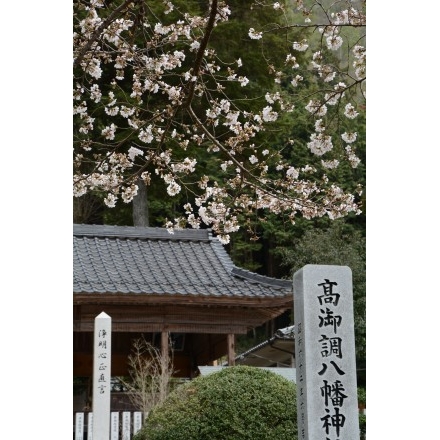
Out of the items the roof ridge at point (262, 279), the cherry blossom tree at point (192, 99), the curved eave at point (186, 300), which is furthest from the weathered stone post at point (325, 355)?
the roof ridge at point (262, 279)

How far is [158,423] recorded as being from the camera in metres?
5.05

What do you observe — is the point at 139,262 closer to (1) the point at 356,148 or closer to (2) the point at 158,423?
(1) the point at 356,148

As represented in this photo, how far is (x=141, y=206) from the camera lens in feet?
23.7

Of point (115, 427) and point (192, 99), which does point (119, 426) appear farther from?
point (192, 99)

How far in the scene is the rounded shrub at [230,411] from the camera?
4797 mm

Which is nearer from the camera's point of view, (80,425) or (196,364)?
(80,425)

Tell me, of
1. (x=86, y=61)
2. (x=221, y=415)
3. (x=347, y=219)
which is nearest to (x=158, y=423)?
(x=221, y=415)

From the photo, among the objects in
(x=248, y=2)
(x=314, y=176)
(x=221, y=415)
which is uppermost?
(x=248, y=2)

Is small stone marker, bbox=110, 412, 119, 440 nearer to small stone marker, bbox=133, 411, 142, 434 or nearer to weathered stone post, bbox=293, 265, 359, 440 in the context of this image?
small stone marker, bbox=133, 411, 142, 434

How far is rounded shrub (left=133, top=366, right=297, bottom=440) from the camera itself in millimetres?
4797

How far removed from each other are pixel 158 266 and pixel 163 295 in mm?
920


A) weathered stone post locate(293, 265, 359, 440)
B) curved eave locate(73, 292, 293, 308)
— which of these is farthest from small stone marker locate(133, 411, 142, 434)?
weathered stone post locate(293, 265, 359, 440)

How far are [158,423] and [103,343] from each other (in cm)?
61

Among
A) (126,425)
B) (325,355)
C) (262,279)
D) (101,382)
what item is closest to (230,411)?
(101,382)
